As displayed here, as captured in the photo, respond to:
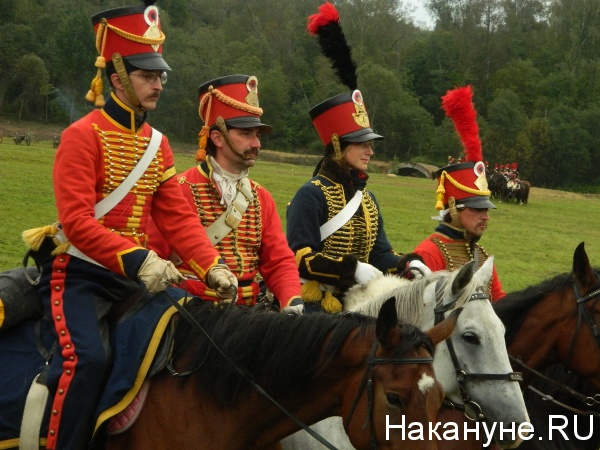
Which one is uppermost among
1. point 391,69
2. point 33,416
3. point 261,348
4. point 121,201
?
point 391,69

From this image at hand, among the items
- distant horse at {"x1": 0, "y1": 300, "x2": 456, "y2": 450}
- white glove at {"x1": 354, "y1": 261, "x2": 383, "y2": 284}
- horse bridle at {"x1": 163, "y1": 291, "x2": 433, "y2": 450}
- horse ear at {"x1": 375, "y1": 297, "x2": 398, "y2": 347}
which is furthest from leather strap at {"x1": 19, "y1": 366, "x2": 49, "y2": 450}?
white glove at {"x1": 354, "y1": 261, "x2": 383, "y2": 284}

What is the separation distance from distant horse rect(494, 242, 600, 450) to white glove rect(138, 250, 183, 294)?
8.71 feet

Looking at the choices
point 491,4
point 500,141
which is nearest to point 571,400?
point 500,141

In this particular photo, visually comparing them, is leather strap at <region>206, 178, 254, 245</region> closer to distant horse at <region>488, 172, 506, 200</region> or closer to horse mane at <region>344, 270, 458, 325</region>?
horse mane at <region>344, 270, 458, 325</region>

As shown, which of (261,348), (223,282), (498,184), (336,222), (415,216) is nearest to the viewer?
(261,348)

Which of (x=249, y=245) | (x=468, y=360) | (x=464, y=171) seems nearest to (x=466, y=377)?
(x=468, y=360)

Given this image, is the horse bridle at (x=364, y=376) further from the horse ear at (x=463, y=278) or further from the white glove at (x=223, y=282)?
the horse ear at (x=463, y=278)

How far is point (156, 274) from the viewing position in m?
4.24

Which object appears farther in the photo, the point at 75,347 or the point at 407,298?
the point at 407,298

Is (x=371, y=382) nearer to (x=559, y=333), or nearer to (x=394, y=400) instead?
(x=394, y=400)

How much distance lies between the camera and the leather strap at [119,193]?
4500 mm

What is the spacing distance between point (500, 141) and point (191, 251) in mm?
59670

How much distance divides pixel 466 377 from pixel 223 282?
1436 mm

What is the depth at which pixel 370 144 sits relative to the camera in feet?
22.0
